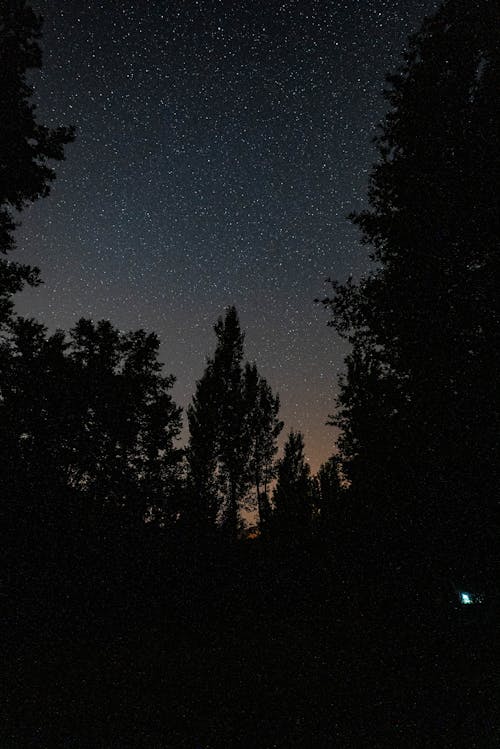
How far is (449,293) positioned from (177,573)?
23.5 ft

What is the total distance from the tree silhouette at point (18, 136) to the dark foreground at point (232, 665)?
7.03m

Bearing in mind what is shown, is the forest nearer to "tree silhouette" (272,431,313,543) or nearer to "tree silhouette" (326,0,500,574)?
"tree silhouette" (326,0,500,574)

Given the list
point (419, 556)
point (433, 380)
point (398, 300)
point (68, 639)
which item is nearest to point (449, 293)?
point (398, 300)

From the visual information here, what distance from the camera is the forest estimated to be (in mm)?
5098

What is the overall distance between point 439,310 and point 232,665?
7.02 meters

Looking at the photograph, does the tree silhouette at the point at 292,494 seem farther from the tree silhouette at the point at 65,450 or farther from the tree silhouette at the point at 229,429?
the tree silhouette at the point at 65,450

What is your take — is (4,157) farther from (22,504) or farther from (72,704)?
(72,704)

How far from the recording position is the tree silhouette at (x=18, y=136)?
9.43m

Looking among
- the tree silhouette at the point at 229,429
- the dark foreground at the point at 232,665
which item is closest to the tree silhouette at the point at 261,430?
the tree silhouette at the point at 229,429

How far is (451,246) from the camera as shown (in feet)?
24.0

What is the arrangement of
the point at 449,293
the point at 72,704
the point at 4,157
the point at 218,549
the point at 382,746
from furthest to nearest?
the point at 4,157 < the point at 218,549 < the point at 449,293 < the point at 72,704 < the point at 382,746

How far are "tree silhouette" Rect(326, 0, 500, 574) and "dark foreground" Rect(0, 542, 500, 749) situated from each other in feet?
5.92

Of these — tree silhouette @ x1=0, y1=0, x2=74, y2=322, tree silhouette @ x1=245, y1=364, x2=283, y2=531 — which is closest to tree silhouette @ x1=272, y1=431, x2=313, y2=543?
tree silhouette @ x1=245, y1=364, x2=283, y2=531

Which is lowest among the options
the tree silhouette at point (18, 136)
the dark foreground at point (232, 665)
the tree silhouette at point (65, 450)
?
the dark foreground at point (232, 665)
